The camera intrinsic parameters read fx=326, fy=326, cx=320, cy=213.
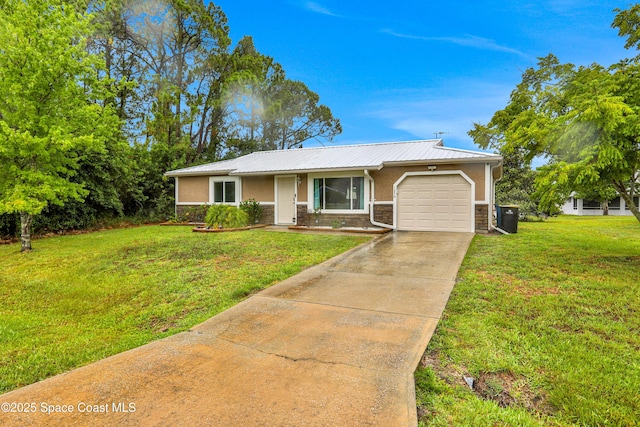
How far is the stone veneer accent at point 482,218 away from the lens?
11242mm

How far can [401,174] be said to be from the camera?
40.1 feet

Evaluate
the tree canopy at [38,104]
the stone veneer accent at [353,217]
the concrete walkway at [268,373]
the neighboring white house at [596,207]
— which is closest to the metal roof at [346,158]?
the stone veneer accent at [353,217]

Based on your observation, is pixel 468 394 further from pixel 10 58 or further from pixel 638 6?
pixel 10 58

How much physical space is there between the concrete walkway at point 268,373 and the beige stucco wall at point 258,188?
10.7 metres

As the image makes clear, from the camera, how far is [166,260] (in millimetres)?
7605

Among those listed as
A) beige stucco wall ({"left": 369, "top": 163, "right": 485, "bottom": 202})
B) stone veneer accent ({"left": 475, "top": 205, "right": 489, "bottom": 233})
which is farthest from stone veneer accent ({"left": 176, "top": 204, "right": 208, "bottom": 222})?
stone veneer accent ({"left": 475, "top": 205, "right": 489, "bottom": 233})

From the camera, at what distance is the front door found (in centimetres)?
1452

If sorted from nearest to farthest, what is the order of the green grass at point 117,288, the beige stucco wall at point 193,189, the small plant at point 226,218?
the green grass at point 117,288
the small plant at point 226,218
the beige stucco wall at point 193,189

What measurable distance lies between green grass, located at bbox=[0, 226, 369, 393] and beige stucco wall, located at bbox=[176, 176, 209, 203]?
6.58 m

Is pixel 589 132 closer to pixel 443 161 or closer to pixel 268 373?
pixel 443 161

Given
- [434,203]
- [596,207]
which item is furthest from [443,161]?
[596,207]

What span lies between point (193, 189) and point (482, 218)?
44.1 feet

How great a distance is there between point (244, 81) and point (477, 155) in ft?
55.6

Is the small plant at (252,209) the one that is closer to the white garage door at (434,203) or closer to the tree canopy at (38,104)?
the tree canopy at (38,104)
